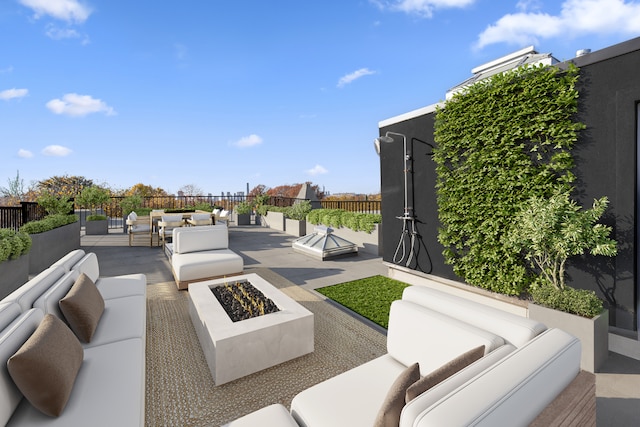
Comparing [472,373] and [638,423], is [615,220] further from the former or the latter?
[472,373]

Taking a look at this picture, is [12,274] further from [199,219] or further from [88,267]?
[199,219]

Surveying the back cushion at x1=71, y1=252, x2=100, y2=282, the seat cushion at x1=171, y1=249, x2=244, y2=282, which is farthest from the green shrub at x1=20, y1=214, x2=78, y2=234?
the back cushion at x1=71, y1=252, x2=100, y2=282

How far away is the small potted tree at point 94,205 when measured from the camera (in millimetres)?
11078

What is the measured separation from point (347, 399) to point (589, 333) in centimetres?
250

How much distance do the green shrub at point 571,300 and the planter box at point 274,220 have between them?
9.78 meters

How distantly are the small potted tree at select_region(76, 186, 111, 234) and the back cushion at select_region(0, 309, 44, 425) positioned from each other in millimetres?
11272

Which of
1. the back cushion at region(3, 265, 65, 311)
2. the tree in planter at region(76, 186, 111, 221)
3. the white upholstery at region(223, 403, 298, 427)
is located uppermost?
the tree in planter at region(76, 186, 111, 221)

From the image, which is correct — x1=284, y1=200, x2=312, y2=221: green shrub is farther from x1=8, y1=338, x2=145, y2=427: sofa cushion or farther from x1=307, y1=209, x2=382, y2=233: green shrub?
x1=8, y1=338, x2=145, y2=427: sofa cushion

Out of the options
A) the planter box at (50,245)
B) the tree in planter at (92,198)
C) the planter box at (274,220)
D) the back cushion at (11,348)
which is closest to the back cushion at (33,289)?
the back cushion at (11,348)

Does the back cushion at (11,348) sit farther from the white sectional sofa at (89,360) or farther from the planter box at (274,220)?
the planter box at (274,220)

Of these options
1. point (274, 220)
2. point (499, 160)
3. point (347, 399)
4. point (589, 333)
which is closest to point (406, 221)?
point (499, 160)

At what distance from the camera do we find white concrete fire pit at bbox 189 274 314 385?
Result: 2457 mm

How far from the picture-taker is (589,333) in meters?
2.60

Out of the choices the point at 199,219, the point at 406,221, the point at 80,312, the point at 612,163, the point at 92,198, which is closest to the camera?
the point at 80,312
